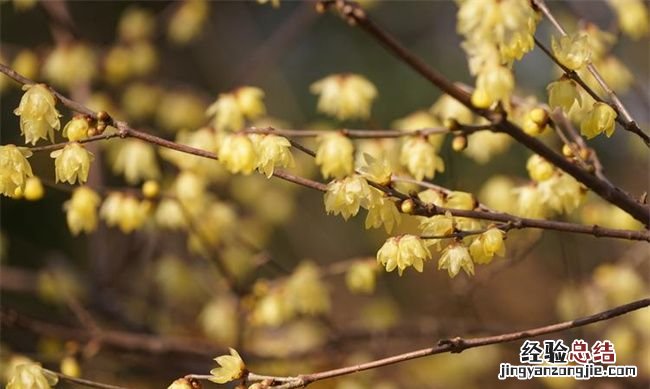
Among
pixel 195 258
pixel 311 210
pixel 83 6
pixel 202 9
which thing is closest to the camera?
pixel 202 9

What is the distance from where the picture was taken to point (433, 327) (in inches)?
131

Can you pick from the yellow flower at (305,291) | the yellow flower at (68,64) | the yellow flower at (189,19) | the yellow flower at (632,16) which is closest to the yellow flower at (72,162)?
the yellow flower at (305,291)

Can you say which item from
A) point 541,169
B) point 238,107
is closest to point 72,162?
point 238,107

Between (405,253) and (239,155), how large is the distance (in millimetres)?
421

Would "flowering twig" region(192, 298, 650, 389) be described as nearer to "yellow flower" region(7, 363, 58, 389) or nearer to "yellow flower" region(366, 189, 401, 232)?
"yellow flower" region(366, 189, 401, 232)

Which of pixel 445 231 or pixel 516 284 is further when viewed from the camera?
pixel 516 284

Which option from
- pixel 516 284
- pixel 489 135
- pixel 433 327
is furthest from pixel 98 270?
pixel 516 284

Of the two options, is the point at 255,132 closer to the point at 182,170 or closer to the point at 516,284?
the point at 182,170

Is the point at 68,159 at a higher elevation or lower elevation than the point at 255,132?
lower

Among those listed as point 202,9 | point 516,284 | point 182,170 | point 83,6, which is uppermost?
point 83,6

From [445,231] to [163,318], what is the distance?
2367 mm

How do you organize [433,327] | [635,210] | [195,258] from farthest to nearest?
[195,258], [433,327], [635,210]

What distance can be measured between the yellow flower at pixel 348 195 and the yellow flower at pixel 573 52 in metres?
0.47

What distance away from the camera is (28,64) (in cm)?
348
